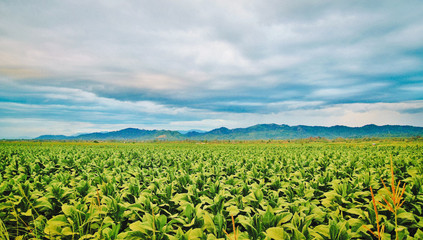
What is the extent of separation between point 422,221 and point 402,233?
46.5 inches

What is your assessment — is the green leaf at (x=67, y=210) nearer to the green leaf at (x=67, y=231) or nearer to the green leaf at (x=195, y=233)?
the green leaf at (x=67, y=231)

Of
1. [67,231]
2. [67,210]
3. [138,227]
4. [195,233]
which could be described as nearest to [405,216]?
[195,233]

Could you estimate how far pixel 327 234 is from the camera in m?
3.15

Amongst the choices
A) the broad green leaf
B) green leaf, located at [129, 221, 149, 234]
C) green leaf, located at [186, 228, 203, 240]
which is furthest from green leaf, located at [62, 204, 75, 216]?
the broad green leaf

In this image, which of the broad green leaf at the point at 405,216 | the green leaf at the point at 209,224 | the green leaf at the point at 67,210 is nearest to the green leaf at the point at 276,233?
the green leaf at the point at 209,224

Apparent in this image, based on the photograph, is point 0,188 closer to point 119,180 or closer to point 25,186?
point 25,186

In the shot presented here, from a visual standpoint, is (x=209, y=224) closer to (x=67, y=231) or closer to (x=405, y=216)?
(x=67, y=231)

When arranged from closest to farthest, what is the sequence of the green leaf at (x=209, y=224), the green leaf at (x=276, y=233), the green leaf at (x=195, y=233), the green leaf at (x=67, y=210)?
the green leaf at (x=276, y=233), the green leaf at (x=195, y=233), the green leaf at (x=209, y=224), the green leaf at (x=67, y=210)

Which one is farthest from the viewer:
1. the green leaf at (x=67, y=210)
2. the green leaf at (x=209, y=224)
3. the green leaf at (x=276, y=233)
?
the green leaf at (x=67, y=210)

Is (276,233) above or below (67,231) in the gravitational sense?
above

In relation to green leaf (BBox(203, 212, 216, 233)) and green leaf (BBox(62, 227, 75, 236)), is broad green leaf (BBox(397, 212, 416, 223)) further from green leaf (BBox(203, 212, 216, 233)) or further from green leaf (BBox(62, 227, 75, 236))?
green leaf (BBox(62, 227, 75, 236))

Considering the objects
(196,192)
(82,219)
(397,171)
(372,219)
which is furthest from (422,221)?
(397,171)

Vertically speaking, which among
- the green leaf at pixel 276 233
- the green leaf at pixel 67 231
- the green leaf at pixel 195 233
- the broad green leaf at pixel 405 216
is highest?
the green leaf at pixel 276 233

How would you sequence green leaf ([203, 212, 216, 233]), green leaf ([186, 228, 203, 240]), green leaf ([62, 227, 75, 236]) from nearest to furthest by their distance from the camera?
green leaf ([186, 228, 203, 240]) < green leaf ([203, 212, 216, 233]) < green leaf ([62, 227, 75, 236])
